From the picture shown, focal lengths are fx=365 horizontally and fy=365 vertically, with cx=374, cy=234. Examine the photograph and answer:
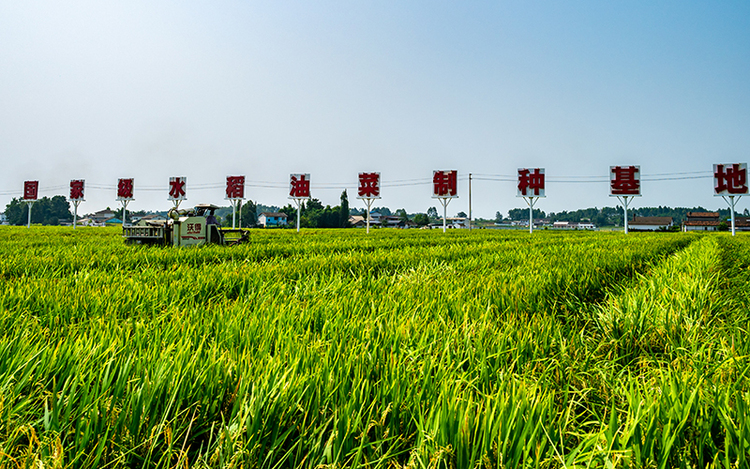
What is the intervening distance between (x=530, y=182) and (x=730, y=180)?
15495mm

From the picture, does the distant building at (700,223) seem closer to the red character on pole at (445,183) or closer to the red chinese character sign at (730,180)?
the red chinese character sign at (730,180)

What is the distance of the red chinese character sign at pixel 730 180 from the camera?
1161 inches

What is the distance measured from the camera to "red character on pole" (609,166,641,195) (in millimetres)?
30812

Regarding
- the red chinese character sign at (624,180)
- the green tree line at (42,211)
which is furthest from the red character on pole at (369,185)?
the green tree line at (42,211)

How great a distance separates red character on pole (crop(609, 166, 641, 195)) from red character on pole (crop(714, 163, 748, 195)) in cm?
597

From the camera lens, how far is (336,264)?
13.8 ft

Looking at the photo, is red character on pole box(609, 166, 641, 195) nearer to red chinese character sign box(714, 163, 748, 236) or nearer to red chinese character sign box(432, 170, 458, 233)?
red chinese character sign box(714, 163, 748, 236)

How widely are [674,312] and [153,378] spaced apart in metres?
2.23

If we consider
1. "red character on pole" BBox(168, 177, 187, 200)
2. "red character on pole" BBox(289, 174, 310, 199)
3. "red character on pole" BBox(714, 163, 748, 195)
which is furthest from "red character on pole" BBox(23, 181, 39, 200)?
"red character on pole" BBox(714, 163, 748, 195)

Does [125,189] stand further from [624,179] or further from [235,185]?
[624,179]

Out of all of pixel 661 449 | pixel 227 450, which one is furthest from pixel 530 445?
pixel 227 450

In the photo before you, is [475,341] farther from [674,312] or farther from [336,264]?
[336,264]

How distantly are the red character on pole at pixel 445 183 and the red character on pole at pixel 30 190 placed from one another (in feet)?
156

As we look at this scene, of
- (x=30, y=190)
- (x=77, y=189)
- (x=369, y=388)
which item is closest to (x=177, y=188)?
(x=77, y=189)
